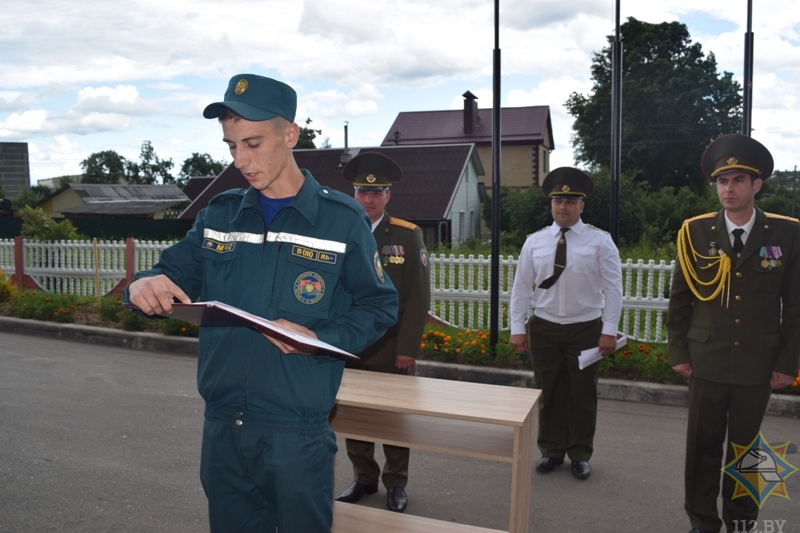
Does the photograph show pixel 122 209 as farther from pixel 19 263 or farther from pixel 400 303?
pixel 400 303

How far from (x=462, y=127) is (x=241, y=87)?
48443 millimetres

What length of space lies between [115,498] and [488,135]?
45327mm

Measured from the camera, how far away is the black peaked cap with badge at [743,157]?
165 inches

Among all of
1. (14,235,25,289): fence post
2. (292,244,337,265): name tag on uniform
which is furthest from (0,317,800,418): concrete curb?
(292,244,337,265): name tag on uniform

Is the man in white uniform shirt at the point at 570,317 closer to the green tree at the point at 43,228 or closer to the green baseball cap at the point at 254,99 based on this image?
the green baseball cap at the point at 254,99

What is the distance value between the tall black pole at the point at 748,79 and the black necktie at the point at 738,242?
363cm

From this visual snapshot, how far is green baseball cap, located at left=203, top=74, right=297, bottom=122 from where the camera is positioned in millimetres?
2568

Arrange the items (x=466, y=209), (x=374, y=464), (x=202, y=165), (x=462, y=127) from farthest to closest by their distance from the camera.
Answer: (x=202, y=165) < (x=462, y=127) < (x=466, y=209) < (x=374, y=464)

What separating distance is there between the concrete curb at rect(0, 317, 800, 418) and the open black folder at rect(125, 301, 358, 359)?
5864 mm

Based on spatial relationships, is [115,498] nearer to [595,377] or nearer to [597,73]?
[595,377]

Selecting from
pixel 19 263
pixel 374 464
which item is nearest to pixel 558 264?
pixel 374 464

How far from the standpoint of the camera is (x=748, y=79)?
7656mm

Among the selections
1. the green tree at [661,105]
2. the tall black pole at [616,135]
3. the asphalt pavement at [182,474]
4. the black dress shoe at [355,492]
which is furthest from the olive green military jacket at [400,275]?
the green tree at [661,105]

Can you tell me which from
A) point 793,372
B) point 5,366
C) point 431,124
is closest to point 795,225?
point 793,372
